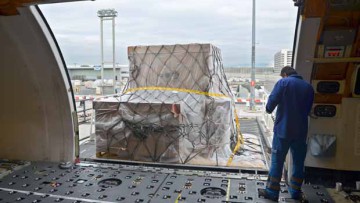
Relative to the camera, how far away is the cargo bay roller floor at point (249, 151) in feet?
16.4

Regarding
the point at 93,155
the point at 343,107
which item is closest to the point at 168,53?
the point at 93,155

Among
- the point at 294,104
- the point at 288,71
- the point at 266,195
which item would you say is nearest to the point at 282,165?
the point at 266,195

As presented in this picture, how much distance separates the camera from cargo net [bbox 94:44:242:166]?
202 inches

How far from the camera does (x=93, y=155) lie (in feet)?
18.6

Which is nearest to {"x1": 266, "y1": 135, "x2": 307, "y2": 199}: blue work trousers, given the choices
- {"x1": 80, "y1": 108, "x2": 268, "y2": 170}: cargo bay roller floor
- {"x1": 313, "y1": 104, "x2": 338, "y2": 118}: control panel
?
{"x1": 313, "y1": 104, "x2": 338, "y2": 118}: control panel

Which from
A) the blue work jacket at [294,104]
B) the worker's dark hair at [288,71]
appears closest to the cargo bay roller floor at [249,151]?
the blue work jacket at [294,104]

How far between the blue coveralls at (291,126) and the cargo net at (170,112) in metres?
1.92

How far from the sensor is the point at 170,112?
16.6 feet

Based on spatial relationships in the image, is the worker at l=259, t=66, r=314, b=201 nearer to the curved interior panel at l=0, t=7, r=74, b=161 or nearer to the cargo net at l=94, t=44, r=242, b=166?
the cargo net at l=94, t=44, r=242, b=166

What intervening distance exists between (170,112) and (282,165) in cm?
231

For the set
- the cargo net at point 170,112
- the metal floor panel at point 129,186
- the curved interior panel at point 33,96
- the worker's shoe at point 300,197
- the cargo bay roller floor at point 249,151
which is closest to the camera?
the worker's shoe at point 300,197

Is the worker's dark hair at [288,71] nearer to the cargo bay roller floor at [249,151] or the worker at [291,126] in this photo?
the worker at [291,126]

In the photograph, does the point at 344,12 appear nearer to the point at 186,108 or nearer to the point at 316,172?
the point at 316,172

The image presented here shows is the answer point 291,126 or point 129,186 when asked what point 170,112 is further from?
point 291,126
